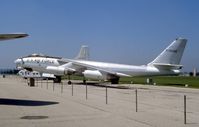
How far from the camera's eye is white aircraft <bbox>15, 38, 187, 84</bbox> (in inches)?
1827

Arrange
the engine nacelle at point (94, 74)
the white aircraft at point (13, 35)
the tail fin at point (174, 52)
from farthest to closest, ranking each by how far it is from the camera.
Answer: the engine nacelle at point (94, 74) → the tail fin at point (174, 52) → the white aircraft at point (13, 35)

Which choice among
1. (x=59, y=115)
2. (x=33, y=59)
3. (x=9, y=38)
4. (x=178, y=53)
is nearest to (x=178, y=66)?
(x=178, y=53)

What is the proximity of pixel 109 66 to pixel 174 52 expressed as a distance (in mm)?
9756

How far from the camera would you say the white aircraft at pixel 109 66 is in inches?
1827

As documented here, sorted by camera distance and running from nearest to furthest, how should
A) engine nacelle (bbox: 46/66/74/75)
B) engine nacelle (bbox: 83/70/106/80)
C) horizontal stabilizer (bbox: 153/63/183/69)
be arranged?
horizontal stabilizer (bbox: 153/63/183/69) → engine nacelle (bbox: 83/70/106/80) → engine nacelle (bbox: 46/66/74/75)

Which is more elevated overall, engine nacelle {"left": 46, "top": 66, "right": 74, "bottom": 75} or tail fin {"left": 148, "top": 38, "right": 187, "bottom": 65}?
tail fin {"left": 148, "top": 38, "right": 187, "bottom": 65}

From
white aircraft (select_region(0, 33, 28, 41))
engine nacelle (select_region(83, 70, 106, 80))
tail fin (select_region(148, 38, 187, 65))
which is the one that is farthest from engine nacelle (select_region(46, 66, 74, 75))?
white aircraft (select_region(0, 33, 28, 41))

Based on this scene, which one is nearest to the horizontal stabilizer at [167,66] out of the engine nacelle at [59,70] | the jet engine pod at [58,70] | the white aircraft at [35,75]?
Answer: the engine nacelle at [59,70]

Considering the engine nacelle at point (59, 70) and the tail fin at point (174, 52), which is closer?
the tail fin at point (174, 52)

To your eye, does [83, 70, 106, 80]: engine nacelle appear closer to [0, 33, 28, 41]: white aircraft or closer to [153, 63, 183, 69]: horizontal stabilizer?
[153, 63, 183, 69]: horizontal stabilizer

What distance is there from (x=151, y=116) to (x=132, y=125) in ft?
9.11

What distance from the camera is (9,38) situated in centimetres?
1855

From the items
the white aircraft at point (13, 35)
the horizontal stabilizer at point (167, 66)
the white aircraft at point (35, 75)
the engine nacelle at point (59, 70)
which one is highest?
the white aircraft at point (13, 35)

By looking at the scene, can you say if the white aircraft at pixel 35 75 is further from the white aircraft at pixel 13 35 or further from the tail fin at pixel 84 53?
the white aircraft at pixel 13 35
